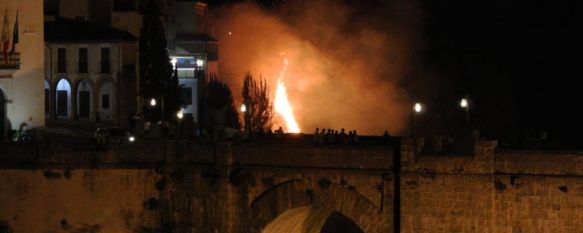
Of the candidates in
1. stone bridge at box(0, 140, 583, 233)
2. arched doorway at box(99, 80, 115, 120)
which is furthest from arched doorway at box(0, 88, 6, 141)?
arched doorway at box(99, 80, 115, 120)

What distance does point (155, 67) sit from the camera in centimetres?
6456

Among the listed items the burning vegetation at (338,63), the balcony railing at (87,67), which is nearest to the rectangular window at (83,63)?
the balcony railing at (87,67)

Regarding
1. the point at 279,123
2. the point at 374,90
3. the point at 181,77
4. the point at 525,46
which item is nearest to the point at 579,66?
the point at 525,46

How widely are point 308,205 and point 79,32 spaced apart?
30.8 meters

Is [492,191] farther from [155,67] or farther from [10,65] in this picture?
[155,67]

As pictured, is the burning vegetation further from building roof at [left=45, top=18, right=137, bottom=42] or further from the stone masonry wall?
the stone masonry wall

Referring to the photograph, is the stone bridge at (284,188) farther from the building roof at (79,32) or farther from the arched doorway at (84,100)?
the arched doorway at (84,100)

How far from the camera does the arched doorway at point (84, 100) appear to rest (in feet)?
211

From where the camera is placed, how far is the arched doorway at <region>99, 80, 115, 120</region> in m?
63.9

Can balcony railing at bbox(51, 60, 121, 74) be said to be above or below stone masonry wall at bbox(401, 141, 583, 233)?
above

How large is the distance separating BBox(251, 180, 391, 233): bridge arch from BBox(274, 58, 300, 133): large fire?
1351 inches

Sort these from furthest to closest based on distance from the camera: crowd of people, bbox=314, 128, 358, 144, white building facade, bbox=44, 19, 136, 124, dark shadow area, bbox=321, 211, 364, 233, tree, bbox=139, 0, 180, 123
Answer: tree, bbox=139, 0, 180, 123, white building facade, bbox=44, 19, 136, 124, dark shadow area, bbox=321, 211, 364, 233, crowd of people, bbox=314, 128, 358, 144

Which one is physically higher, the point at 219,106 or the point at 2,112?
the point at 219,106

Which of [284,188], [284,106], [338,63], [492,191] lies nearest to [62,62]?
[284,106]
